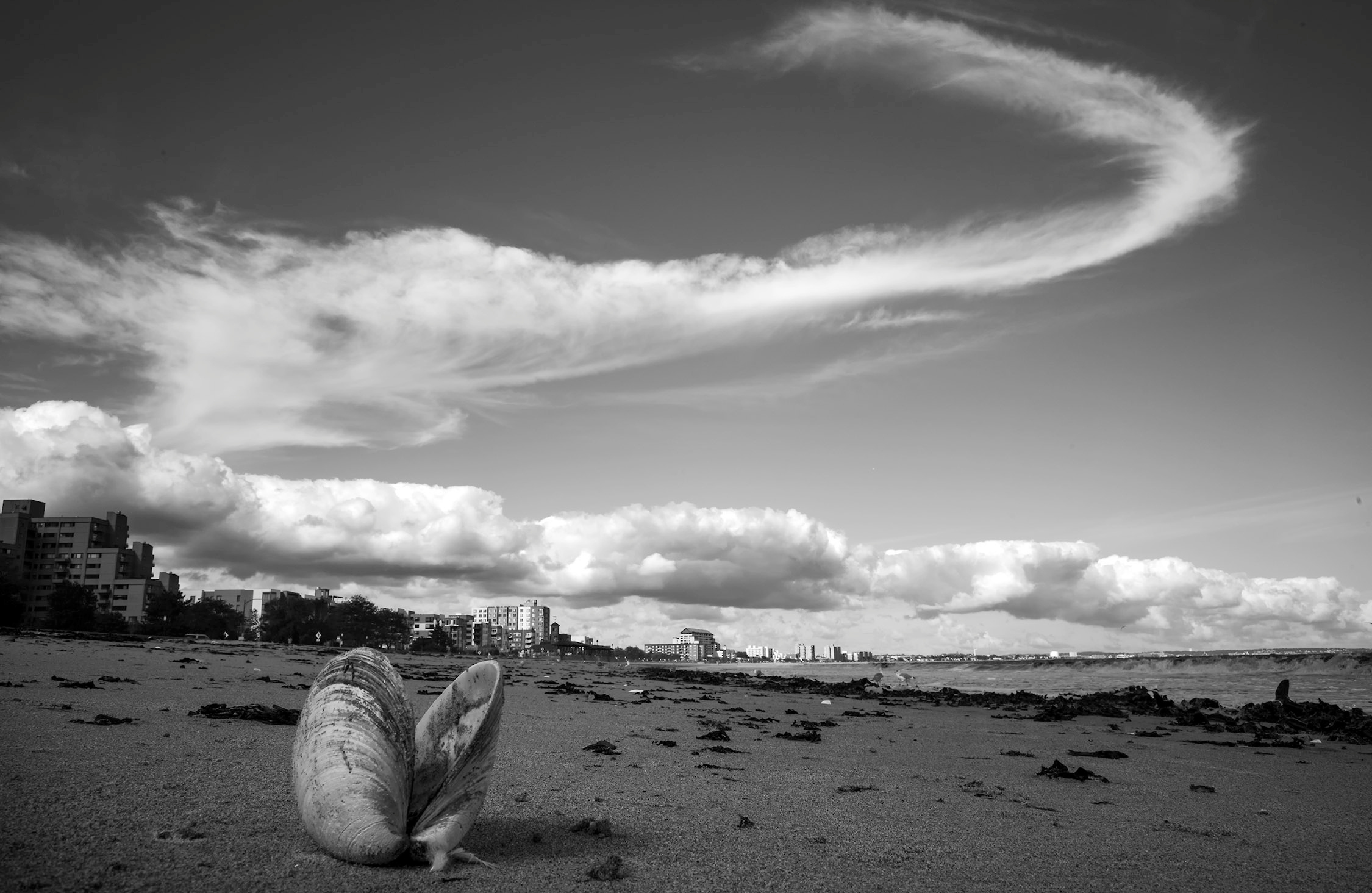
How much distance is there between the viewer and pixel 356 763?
469 centimetres

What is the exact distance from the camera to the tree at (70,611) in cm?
7219

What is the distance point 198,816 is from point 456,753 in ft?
6.08

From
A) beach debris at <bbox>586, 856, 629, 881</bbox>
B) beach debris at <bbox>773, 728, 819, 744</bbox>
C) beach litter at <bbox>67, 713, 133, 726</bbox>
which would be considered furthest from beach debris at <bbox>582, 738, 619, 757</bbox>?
beach litter at <bbox>67, 713, 133, 726</bbox>

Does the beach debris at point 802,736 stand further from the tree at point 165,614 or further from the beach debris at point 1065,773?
the tree at point 165,614

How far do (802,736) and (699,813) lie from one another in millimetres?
6762

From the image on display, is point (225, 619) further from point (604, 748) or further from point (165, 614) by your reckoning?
point (604, 748)

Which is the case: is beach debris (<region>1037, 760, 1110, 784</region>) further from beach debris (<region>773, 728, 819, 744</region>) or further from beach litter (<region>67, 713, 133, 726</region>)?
beach litter (<region>67, 713, 133, 726</region>)

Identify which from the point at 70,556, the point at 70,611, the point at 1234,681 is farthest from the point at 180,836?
the point at 70,556

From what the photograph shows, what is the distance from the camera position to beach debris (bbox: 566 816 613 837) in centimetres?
570

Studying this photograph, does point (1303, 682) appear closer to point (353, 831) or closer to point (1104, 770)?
point (1104, 770)

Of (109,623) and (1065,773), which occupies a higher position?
(1065,773)

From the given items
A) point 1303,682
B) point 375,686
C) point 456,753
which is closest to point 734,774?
point 456,753

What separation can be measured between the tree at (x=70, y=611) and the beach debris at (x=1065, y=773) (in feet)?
282

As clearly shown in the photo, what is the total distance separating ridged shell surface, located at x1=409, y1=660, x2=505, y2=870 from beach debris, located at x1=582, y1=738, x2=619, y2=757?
14.8 feet
